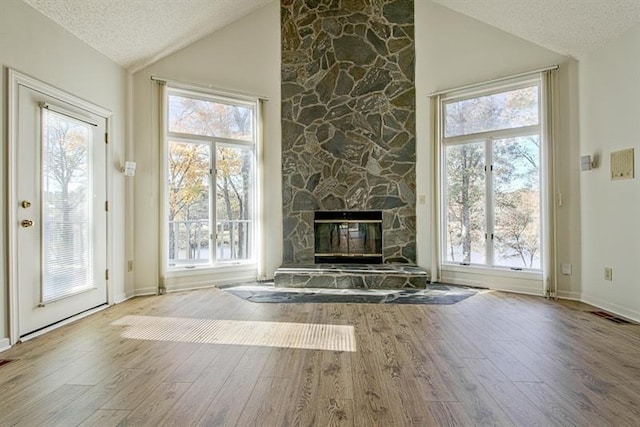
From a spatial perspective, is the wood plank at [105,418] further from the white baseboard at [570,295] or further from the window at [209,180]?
the white baseboard at [570,295]

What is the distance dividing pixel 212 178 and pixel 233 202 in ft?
1.44

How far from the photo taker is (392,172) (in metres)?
5.20

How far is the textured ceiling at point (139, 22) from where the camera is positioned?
3.18 metres

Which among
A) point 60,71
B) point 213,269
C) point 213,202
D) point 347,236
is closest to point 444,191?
point 347,236

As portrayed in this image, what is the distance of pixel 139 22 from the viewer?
12.1 feet

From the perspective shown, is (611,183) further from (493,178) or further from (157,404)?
(157,404)

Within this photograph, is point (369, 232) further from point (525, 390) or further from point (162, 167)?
point (525, 390)

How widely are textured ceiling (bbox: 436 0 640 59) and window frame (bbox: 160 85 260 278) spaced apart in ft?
10.6

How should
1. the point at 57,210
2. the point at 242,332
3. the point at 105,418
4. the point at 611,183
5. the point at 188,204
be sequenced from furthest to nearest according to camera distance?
the point at 188,204, the point at 611,183, the point at 57,210, the point at 242,332, the point at 105,418

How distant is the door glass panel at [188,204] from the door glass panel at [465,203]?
3317mm

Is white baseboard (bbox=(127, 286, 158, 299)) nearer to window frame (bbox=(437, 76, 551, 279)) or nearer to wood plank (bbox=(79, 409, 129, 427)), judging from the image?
wood plank (bbox=(79, 409, 129, 427))

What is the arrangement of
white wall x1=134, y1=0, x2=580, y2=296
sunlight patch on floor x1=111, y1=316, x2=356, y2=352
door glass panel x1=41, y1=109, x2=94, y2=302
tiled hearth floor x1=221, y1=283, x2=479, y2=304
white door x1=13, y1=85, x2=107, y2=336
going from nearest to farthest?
1. sunlight patch on floor x1=111, y1=316, x2=356, y2=352
2. white door x1=13, y1=85, x2=107, y2=336
3. door glass panel x1=41, y1=109, x2=94, y2=302
4. tiled hearth floor x1=221, y1=283, x2=479, y2=304
5. white wall x1=134, y1=0, x2=580, y2=296

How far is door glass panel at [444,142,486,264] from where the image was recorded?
15.4 feet

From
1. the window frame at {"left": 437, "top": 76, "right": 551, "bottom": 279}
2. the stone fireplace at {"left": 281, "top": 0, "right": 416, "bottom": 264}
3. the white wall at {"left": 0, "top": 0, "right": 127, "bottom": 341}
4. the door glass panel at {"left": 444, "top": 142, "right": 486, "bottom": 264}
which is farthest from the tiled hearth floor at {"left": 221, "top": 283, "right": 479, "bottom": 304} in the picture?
the white wall at {"left": 0, "top": 0, "right": 127, "bottom": 341}
